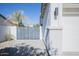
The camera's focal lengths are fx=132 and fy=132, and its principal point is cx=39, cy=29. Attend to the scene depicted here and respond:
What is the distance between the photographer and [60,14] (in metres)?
1.55

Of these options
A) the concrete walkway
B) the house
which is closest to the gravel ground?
the concrete walkway

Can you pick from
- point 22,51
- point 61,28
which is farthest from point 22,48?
point 61,28

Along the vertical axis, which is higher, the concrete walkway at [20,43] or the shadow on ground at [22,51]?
the concrete walkway at [20,43]

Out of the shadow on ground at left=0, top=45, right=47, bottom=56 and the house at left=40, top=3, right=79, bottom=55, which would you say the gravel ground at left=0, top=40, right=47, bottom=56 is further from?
the house at left=40, top=3, right=79, bottom=55

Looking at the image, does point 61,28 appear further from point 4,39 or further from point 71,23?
point 4,39

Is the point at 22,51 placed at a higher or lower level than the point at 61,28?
lower

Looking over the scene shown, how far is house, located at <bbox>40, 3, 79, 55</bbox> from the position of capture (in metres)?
1.54

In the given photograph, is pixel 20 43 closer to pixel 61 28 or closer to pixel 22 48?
pixel 22 48

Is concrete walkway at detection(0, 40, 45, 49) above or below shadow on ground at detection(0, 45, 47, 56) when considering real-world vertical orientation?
above

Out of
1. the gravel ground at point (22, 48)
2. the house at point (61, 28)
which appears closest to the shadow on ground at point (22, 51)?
Result: the gravel ground at point (22, 48)

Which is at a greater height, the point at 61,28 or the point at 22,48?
the point at 61,28

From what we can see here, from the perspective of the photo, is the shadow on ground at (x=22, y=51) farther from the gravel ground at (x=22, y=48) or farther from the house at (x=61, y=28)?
the house at (x=61, y=28)

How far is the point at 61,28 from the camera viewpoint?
1.54 m

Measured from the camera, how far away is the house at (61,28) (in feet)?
5.05
